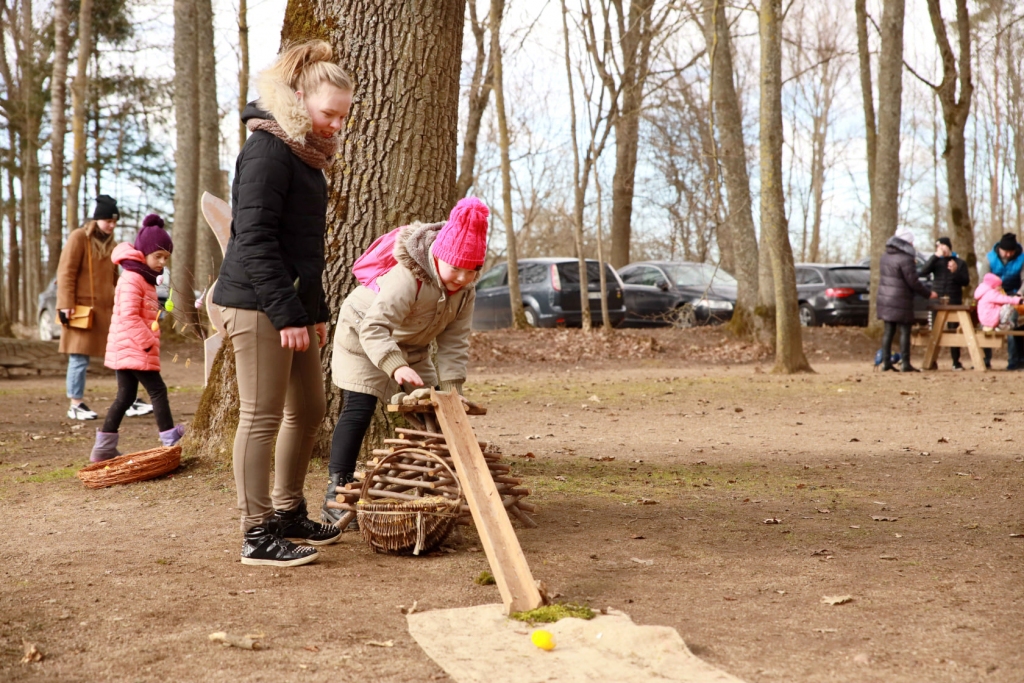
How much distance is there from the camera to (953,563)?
4.18 meters

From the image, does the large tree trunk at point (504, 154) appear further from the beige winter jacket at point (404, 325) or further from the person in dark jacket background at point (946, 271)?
the beige winter jacket at point (404, 325)

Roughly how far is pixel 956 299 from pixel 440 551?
12816 mm

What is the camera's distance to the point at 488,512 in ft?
12.6

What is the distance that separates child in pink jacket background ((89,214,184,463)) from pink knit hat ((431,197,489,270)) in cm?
342

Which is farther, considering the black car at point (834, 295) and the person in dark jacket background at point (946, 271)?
the black car at point (834, 295)

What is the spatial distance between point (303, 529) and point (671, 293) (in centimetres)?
1793

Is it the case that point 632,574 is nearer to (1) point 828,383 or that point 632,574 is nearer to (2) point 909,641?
(2) point 909,641

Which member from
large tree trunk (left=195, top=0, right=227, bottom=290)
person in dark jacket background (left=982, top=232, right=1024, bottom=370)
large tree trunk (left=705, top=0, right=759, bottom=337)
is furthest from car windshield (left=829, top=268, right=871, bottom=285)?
large tree trunk (left=195, top=0, right=227, bottom=290)

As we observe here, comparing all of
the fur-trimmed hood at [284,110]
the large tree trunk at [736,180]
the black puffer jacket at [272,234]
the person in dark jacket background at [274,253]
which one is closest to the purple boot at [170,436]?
the person in dark jacket background at [274,253]

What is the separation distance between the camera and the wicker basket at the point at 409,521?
13.7 feet

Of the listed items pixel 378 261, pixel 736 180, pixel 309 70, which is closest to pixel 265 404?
pixel 378 261

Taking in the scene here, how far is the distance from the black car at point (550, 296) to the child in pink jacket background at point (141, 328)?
12.5 meters

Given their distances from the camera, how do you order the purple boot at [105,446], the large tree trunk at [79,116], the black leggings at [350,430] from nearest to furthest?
the black leggings at [350,430] → the purple boot at [105,446] → the large tree trunk at [79,116]

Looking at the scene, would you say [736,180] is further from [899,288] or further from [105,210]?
[105,210]
